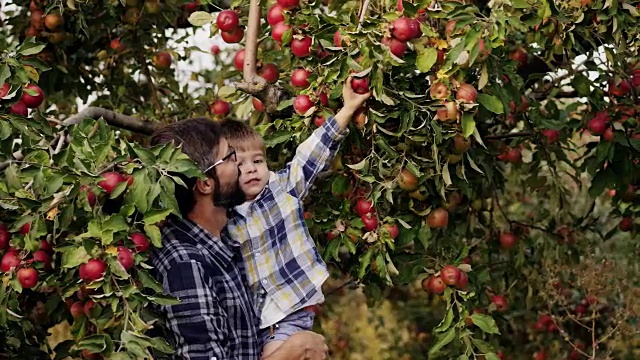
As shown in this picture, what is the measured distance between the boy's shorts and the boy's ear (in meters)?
0.32

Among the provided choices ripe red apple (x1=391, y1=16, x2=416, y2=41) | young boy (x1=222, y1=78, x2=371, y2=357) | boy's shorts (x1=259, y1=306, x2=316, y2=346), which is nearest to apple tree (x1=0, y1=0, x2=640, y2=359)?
ripe red apple (x1=391, y1=16, x2=416, y2=41)

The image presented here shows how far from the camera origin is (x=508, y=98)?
299 centimetres

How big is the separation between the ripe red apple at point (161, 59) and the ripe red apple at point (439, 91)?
1.51 m

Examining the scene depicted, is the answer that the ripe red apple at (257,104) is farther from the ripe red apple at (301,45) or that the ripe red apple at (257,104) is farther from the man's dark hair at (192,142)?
the man's dark hair at (192,142)

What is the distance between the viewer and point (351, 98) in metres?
2.56

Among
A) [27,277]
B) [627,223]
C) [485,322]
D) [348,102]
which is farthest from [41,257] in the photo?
[627,223]

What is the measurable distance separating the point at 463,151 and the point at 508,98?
0.90 ft

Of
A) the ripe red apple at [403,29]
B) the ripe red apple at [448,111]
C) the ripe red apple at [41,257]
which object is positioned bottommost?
the ripe red apple at [41,257]

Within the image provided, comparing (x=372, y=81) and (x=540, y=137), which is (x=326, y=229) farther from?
(x=540, y=137)

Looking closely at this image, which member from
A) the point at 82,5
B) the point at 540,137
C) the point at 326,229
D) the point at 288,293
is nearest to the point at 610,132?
the point at 540,137

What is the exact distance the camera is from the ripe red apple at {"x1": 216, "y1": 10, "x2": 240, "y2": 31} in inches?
116

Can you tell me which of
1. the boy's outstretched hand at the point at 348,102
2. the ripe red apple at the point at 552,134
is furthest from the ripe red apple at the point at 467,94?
the ripe red apple at the point at 552,134

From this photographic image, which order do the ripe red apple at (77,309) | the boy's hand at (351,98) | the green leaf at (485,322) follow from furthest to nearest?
the green leaf at (485,322) → the ripe red apple at (77,309) → the boy's hand at (351,98)

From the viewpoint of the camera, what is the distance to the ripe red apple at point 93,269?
2.22 meters
